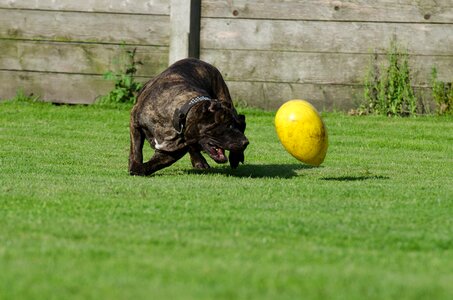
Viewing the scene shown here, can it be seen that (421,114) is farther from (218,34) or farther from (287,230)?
(287,230)

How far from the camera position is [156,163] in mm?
8977

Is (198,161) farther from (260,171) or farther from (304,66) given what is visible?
(304,66)

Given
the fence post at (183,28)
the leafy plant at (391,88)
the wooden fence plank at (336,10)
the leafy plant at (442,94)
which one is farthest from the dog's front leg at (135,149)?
the leafy plant at (442,94)

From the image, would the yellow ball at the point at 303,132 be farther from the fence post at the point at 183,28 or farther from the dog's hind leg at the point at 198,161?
the fence post at the point at 183,28

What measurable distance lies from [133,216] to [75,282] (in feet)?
6.33

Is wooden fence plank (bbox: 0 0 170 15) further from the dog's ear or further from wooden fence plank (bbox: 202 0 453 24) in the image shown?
the dog's ear

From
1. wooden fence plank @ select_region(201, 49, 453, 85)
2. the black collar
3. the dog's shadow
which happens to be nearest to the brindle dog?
the black collar

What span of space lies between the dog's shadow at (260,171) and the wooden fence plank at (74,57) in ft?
15.7

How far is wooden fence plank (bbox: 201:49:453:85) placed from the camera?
1398cm

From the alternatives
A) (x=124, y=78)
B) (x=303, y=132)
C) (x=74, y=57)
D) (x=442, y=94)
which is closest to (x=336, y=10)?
(x=442, y=94)

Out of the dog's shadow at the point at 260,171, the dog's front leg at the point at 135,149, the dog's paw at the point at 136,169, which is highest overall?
the dog's front leg at the point at 135,149

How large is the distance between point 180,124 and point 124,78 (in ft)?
19.9

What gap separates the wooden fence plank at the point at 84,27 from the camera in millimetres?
14562

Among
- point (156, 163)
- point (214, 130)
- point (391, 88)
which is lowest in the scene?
point (156, 163)
